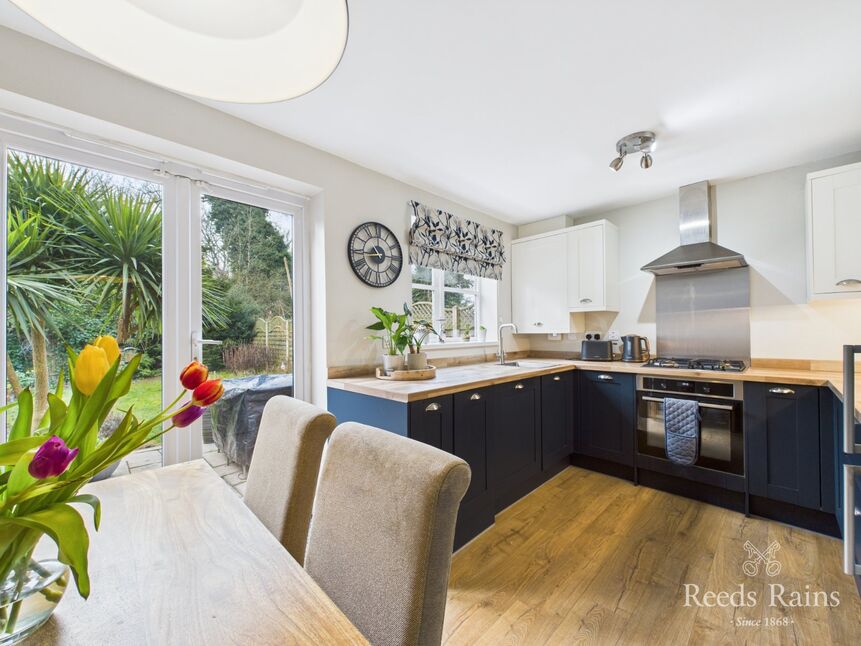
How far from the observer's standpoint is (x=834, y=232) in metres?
2.16

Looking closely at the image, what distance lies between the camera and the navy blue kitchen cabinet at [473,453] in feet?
6.51

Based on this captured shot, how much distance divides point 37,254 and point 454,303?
8.58 ft

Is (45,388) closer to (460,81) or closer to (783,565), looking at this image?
(460,81)

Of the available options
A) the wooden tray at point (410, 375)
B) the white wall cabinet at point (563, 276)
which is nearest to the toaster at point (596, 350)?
the white wall cabinet at point (563, 276)

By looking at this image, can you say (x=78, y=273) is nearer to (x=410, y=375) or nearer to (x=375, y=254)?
(x=375, y=254)

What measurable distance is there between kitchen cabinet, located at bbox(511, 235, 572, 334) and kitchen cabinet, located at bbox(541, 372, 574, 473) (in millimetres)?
691

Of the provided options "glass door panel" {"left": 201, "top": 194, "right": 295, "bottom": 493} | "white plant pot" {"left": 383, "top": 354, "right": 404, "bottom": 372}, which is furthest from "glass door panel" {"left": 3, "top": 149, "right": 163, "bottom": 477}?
"white plant pot" {"left": 383, "top": 354, "right": 404, "bottom": 372}

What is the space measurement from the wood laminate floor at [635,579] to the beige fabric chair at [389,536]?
0.96 meters

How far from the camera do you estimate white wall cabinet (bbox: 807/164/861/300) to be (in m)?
2.10

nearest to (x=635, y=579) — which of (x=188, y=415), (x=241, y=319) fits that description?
(x=188, y=415)

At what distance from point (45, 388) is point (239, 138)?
1426mm

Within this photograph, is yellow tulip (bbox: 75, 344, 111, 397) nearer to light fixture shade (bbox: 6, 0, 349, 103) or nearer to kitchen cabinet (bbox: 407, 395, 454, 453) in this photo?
light fixture shade (bbox: 6, 0, 349, 103)

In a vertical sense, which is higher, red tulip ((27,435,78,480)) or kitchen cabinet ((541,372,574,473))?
red tulip ((27,435,78,480))

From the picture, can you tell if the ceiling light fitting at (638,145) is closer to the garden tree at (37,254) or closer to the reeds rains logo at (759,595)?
the reeds rains logo at (759,595)
